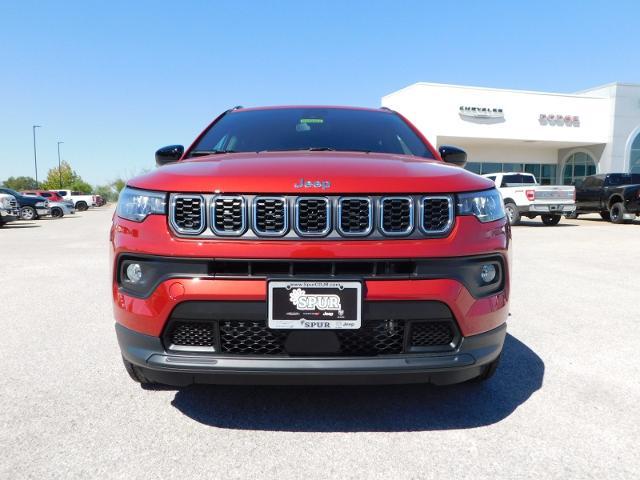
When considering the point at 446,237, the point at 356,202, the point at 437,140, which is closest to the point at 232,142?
the point at 356,202

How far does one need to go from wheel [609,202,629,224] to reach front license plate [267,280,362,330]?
18023mm

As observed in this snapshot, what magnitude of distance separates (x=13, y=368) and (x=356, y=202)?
252 centimetres

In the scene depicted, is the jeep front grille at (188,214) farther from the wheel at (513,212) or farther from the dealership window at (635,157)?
the dealership window at (635,157)

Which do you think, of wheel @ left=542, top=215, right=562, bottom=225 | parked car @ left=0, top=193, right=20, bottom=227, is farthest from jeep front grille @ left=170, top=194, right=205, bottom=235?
parked car @ left=0, top=193, right=20, bottom=227

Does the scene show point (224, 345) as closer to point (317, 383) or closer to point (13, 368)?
point (317, 383)

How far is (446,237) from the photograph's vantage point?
2.12 m

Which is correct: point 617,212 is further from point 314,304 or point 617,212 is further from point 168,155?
point 314,304

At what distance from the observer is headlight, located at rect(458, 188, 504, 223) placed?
2.21 m

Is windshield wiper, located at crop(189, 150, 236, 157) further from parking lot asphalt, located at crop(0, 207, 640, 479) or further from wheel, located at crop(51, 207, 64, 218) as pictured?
wheel, located at crop(51, 207, 64, 218)

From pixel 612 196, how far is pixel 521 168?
18.5 meters

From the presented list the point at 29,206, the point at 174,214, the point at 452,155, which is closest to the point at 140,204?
the point at 174,214

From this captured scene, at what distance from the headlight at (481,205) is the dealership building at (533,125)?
2757 cm

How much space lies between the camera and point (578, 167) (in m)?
35.0

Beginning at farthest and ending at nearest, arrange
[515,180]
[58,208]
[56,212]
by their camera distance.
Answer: [56,212] → [58,208] → [515,180]
